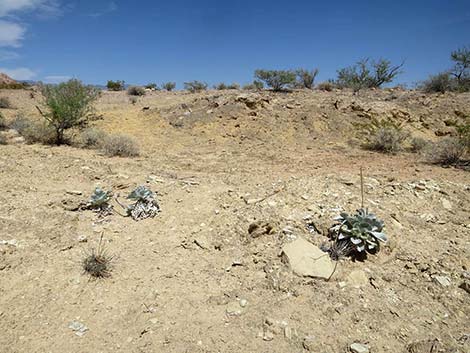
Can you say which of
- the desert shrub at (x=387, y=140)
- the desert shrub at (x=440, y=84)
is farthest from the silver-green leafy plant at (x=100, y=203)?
the desert shrub at (x=440, y=84)

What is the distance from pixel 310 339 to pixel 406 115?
10387 millimetres

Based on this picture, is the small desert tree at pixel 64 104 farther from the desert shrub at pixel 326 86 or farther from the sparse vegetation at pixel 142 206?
the desert shrub at pixel 326 86

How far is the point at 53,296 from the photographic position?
3.05 m

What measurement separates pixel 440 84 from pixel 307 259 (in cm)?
1408

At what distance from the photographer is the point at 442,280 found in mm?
3291

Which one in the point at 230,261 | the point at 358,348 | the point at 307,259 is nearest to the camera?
the point at 358,348

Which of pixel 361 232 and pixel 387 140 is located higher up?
pixel 387 140

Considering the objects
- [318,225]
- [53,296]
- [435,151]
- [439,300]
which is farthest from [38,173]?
[435,151]

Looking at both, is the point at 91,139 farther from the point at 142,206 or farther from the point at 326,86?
the point at 326,86

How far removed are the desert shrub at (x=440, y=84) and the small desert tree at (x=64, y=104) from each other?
13312 millimetres

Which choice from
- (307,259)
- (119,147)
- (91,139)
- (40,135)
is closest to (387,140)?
(307,259)

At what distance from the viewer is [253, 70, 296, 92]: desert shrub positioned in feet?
46.4

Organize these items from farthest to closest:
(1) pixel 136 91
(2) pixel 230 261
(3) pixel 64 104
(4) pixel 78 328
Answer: (1) pixel 136 91, (3) pixel 64 104, (2) pixel 230 261, (4) pixel 78 328

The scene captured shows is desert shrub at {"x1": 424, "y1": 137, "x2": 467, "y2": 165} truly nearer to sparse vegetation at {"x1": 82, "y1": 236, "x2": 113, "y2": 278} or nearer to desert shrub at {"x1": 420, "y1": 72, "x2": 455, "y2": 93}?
sparse vegetation at {"x1": 82, "y1": 236, "x2": 113, "y2": 278}
